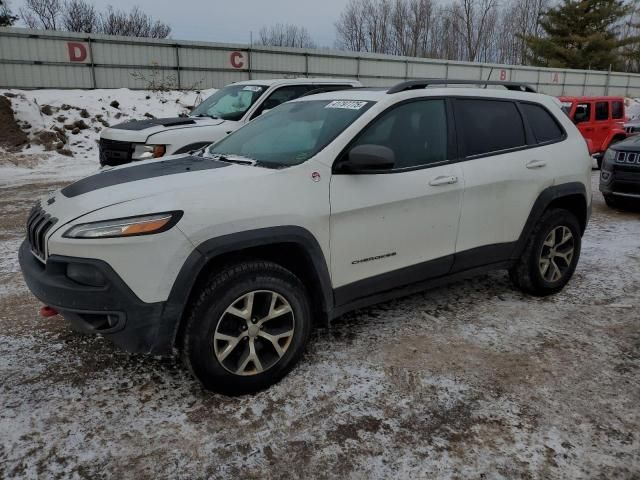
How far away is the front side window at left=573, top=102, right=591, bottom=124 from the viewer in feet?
44.2

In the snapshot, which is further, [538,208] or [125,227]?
[538,208]

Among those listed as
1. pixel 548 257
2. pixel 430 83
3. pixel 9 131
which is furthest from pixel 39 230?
pixel 9 131

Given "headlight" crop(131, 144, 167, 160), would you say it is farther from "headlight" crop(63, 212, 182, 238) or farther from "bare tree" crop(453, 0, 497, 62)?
"bare tree" crop(453, 0, 497, 62)

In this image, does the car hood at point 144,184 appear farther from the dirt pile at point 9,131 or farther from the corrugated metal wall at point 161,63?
the corrugated metal wall at point 161,63

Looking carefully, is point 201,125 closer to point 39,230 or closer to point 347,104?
point 347,104

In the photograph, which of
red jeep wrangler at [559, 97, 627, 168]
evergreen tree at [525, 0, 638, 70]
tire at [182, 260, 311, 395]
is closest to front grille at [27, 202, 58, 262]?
tire at [182, 260, 311, 395]

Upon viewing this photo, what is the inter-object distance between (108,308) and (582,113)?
547 inches

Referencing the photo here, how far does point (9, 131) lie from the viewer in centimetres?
1334

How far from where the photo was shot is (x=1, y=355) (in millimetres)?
3426

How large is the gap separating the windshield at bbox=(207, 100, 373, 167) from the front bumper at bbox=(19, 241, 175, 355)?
3.90ft

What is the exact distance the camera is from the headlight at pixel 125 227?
2.60 metres

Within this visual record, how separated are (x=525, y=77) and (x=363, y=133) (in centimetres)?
3277

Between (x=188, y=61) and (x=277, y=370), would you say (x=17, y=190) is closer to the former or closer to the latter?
(x=277, y=370)

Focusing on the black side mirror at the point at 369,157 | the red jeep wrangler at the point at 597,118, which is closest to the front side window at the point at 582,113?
the red jeep wrangler at the point at 597,118
